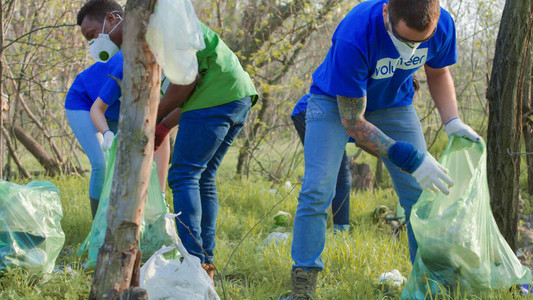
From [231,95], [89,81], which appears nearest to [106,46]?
[89,81]

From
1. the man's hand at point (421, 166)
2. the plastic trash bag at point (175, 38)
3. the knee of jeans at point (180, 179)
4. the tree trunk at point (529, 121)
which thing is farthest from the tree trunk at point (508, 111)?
the plastic trash bag at point (175, 38)

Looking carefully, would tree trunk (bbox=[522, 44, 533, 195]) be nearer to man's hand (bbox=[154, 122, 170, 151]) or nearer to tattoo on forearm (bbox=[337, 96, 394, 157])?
tattoo on forearm (bbox=[337, 96, 394, 157])

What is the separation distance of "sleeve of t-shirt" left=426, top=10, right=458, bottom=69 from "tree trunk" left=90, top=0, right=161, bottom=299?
1.32m

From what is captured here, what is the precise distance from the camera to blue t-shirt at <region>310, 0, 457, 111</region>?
2107 millimetres

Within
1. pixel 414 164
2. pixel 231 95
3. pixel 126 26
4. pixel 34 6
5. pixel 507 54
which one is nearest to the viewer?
pixel 126 26

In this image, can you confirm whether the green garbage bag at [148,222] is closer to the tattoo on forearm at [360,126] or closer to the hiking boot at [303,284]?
the hiking boot at [303,284]

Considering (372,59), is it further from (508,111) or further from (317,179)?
(508,111)

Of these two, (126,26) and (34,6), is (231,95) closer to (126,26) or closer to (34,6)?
(126,26)

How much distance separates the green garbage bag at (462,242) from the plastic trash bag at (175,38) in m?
1.20

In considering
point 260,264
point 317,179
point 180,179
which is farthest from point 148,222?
point 317,179

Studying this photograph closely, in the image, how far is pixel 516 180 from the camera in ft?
9.15

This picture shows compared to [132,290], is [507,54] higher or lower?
higher

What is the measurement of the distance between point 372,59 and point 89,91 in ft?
6.16

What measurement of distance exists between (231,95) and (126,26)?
0.93m
